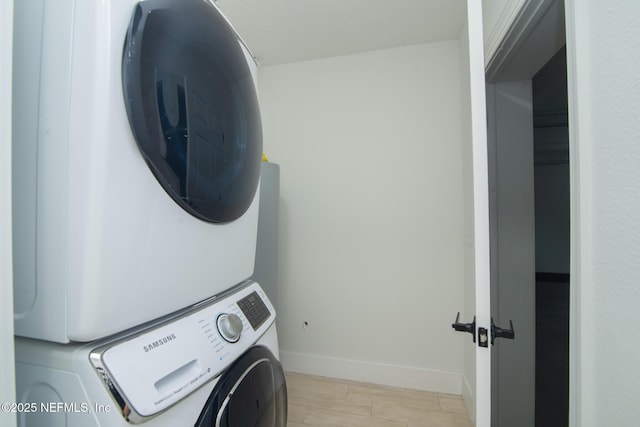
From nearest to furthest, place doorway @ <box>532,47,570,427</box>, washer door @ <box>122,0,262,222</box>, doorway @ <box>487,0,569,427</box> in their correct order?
washer door @ <box>122,0,262,222</box>, doorway @ <box>487,0,569,427</box>, doorway @ <box>532,47,570,427</box>

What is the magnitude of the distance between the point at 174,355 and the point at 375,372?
66.1 inches

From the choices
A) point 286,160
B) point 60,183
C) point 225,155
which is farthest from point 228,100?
point 286,160

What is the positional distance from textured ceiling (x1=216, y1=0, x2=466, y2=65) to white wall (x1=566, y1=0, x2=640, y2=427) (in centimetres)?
108

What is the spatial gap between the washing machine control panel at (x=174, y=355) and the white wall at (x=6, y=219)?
9 cm

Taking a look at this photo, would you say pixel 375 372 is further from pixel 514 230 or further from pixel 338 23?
pixel 338 23

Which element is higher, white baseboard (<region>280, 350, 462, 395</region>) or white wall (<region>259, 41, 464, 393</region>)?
white wall (<region>259, 41, 464, 393</region>)

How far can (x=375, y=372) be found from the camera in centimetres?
176

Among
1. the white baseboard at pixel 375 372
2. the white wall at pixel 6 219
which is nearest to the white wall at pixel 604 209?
the white wall at pixel 6 219

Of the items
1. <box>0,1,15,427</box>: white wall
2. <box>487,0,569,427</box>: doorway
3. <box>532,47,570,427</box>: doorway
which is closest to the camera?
<box>0,1,15,427</box>: white wall

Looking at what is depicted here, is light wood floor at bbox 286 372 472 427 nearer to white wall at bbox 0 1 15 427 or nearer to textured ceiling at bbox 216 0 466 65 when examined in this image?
white wall at bbox 0 1 15 427

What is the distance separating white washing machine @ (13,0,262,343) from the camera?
0.40 metres

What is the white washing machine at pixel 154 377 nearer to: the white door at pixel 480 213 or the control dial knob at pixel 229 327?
the control dial knob at pixel 229 327

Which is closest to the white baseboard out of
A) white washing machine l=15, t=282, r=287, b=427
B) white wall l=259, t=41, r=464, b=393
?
white wall l=259, t=41, r=464, b=393

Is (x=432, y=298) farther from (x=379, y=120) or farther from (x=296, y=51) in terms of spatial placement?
(x=296, y=51)
